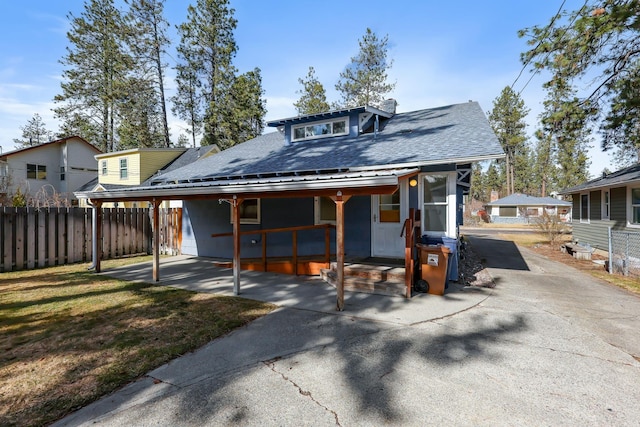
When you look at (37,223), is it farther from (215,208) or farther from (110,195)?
(215,208)

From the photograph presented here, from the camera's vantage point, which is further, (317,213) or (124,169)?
(124,169)

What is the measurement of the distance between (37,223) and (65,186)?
65.7 feet

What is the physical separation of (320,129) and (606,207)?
12360 mm

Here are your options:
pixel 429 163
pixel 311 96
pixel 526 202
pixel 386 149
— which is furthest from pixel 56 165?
pixel 526 202

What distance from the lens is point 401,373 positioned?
3.25 m

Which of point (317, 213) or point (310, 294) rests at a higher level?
point (317, 213)

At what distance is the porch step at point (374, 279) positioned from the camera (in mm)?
6129

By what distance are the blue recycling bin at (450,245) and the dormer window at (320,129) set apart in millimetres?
4938

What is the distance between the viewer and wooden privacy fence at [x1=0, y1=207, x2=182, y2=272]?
824cm

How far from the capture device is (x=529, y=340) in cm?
411

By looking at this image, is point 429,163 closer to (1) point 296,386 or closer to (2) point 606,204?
(1) point 296,386

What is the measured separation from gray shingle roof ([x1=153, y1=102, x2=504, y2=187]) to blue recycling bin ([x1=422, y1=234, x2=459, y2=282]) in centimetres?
179

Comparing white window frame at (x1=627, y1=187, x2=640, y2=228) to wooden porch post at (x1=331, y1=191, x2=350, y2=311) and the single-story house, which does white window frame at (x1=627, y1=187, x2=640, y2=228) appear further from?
wooden porch post at (x1=331, y1=191, x2=350, y2=311)

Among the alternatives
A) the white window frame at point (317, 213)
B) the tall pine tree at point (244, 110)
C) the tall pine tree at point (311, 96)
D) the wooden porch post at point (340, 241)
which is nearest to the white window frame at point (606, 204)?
the white window frame at point (317, 213)
